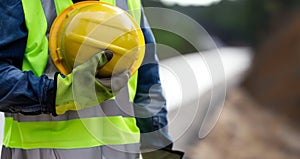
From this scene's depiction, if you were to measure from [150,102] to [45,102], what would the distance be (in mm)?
444

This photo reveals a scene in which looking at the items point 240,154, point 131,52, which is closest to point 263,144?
point 240,154

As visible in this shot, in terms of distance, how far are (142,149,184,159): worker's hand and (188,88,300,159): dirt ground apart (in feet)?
1.67

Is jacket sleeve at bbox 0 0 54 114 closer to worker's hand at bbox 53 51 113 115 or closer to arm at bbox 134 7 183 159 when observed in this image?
worker's hand at bbox 53 51 113 115

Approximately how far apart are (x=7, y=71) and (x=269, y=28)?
2.61ft

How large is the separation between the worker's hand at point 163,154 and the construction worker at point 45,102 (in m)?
0.13

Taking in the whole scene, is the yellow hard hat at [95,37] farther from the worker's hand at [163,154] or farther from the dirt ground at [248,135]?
the dirt ground at [248,135]

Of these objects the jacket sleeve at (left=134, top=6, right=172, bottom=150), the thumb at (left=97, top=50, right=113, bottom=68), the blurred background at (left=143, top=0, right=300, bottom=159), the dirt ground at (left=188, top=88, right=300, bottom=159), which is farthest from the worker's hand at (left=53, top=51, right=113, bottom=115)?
the dirt ground at (left=188, top=88, right=300, bottom=159)

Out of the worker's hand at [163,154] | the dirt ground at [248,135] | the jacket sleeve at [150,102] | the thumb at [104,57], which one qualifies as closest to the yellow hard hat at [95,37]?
the thumb at [104,57]

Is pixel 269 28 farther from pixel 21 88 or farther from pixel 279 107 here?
pixel 21 88

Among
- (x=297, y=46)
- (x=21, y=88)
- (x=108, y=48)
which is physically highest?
(x=297, y=46)

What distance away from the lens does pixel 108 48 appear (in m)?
1.62

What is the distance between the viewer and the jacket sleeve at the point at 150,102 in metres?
1.96

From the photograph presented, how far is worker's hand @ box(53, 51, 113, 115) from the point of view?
5.22ft

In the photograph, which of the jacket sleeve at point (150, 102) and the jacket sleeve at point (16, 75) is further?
the jacket sleeve at point (150, 102)
